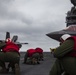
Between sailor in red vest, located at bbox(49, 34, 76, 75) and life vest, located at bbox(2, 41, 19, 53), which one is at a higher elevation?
sailor in red vest, located at bbox(49, 34, 76, 75)

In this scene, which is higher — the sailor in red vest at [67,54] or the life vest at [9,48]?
the sailor in red vest at [67,54]

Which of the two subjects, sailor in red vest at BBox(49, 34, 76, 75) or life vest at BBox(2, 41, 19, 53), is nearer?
sailor in red vest at BBox(49, 34, 76, 75)

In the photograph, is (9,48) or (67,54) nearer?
(67,54)

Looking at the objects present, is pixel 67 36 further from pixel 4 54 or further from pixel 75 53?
pixel 4 54

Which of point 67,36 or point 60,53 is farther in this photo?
point 67,36

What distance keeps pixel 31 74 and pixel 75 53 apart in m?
7.28

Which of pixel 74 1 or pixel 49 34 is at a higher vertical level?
pixel 74 1

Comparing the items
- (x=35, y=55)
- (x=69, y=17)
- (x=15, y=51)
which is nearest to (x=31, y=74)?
(x=15, y=51)

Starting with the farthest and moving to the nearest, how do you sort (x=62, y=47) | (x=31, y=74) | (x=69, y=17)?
1. (x=69, y=17)
2. (x=31, y=74)
3. (x=62, y=47)

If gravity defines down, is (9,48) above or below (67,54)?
below

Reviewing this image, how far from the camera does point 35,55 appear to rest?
21.5 m

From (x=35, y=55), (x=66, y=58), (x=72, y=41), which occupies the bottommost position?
(x=35, y=55)

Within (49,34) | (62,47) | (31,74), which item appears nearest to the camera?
(62,47)

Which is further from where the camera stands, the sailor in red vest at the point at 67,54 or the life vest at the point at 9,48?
the life vest at the point at 9,48
